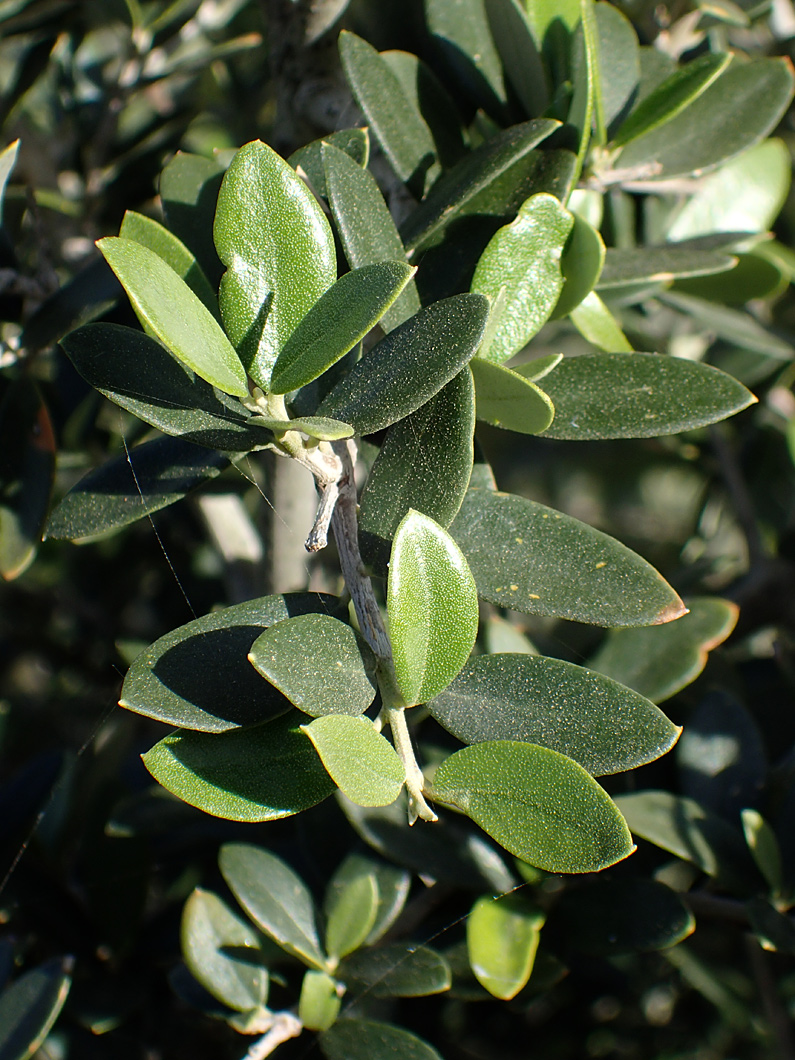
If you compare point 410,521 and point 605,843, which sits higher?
point 410,521

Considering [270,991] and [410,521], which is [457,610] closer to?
[410,521]

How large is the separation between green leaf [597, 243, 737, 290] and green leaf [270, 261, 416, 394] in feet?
0.75

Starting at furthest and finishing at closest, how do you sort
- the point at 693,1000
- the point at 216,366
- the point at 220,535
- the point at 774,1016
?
the point at 693,1000, the point at 220,535, the point at 774,1016, the point at 216,366

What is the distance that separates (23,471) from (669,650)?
577 millimetres

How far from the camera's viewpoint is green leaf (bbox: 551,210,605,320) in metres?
0.50

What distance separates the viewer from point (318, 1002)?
63cm

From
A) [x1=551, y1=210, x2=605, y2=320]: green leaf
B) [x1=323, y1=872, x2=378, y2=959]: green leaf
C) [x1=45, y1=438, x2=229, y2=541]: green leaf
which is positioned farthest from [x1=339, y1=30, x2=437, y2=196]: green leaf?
[x1=323, y1=872, x2=378, y2=959]: green leaf

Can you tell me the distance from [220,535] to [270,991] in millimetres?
465

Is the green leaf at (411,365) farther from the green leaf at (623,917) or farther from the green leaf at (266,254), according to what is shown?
the green leaf at (623,917)

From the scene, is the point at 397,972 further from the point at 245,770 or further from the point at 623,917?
the point at 245,770

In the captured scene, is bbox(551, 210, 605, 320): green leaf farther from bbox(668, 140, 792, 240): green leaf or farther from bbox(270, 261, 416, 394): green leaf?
bbox(668, 140, 792, 240): green leaf

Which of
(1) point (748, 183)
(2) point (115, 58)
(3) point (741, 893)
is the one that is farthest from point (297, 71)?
(3) point (741, 893)

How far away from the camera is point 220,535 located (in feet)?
3.07

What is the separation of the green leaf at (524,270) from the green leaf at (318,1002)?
19.3 inches
